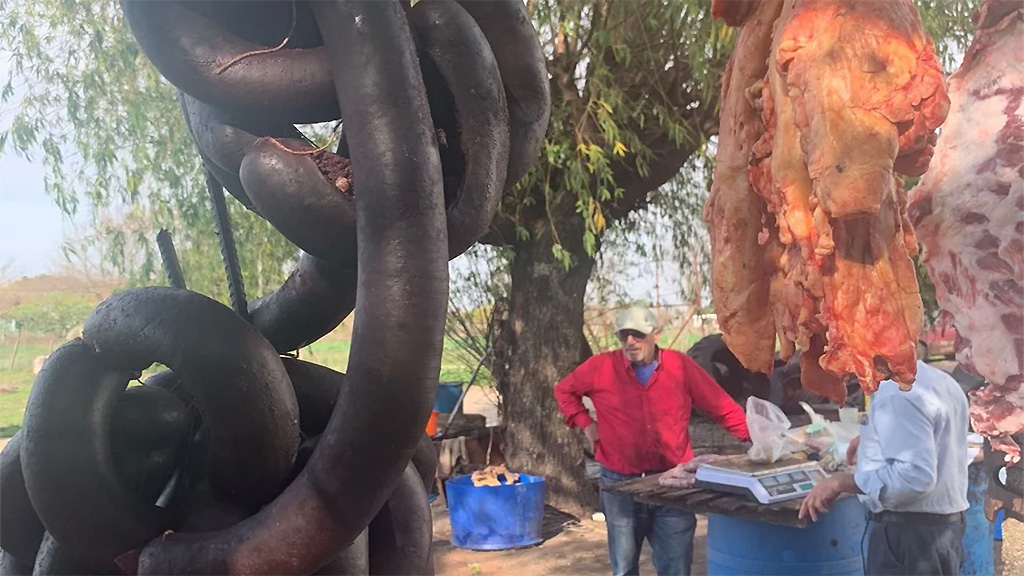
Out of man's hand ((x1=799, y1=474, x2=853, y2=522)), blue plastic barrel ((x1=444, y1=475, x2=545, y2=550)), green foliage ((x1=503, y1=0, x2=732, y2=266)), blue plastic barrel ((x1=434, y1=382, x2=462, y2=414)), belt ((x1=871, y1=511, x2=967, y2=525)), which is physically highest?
green foliage ((x1=503, y1=0, x2=732, y2=266))

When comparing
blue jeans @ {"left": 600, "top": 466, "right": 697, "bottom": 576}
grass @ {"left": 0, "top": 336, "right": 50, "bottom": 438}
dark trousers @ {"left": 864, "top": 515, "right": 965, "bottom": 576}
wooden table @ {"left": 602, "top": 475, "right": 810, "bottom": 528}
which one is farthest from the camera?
grass @ {"left": 0, "top": 336, "right": 50, "bottom": 438}

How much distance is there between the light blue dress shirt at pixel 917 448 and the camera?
11.2 ft

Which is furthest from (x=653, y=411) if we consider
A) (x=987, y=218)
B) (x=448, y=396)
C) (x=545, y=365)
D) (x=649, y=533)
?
(x=448, y=396)

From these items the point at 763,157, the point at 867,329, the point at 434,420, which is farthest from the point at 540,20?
the point at 867,329

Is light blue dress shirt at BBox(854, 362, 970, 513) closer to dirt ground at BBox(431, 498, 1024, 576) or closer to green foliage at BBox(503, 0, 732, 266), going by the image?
dirt ground at BBox(431, 498, 1024, 576)

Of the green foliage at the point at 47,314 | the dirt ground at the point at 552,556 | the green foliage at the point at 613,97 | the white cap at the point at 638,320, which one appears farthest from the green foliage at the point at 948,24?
the green foliage at the point at 47,314

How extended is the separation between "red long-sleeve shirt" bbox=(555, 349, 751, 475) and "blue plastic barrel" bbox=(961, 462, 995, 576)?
107cm

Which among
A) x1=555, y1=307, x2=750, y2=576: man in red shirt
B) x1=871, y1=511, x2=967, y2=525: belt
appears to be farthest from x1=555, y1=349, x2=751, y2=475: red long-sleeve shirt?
x1=871, y1=511, x2=967, y2=525: belt

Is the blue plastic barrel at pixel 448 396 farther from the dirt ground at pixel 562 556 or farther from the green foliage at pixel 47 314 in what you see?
the green foliage at pixel 47 314

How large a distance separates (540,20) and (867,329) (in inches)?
193

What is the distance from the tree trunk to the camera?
24.5 ft

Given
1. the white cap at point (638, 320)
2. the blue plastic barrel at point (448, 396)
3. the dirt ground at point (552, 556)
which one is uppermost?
the white cap at point (638, 320)

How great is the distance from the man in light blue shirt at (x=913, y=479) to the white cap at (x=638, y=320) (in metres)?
1.37

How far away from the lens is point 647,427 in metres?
4.82
